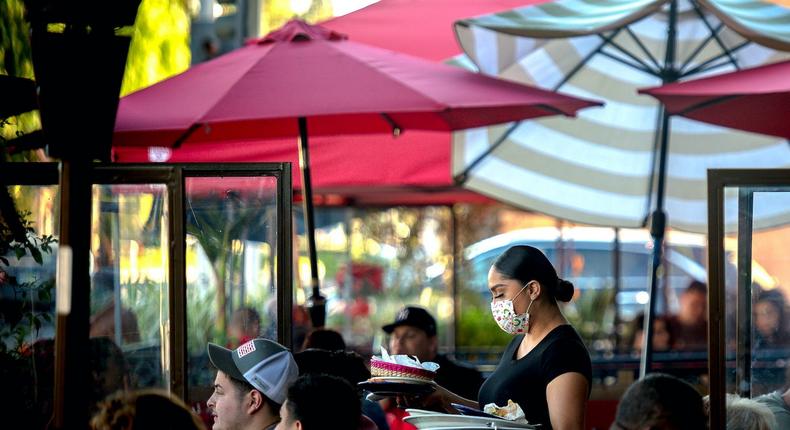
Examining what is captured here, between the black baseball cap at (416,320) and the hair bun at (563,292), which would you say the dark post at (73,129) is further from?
the black baseball cap at (416,320)

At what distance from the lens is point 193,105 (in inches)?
234

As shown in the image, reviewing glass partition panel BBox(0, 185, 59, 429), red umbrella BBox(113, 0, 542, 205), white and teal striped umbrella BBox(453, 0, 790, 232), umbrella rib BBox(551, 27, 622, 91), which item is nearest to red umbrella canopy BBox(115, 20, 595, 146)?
red umbrella BBox(113, 0, 542, 205)

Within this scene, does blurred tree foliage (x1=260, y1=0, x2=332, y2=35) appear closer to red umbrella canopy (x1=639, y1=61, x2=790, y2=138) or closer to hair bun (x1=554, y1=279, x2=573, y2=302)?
red umbrella canopy (x1=639, y1=61, x2=790, y2=138)

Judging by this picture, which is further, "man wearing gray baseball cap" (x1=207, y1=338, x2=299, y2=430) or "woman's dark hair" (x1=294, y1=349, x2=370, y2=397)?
"woman's dark hair" (x1=294, y1=349, x2=370, y2=397)

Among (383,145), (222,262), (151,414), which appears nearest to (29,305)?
(222,262)

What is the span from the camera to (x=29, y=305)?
464cm

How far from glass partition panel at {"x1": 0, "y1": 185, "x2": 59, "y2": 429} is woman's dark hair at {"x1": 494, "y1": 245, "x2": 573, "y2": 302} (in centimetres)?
166

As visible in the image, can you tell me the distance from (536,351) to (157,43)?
838 centimetres

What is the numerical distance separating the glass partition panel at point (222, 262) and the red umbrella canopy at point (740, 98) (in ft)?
6.60

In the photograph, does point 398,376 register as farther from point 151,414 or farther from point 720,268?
point 720,268

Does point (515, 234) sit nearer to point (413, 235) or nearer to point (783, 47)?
point (413, 235)

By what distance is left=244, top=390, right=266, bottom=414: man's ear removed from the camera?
4.31 meters

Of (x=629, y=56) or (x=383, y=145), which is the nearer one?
(x=629, y=56)

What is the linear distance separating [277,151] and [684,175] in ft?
9.79
